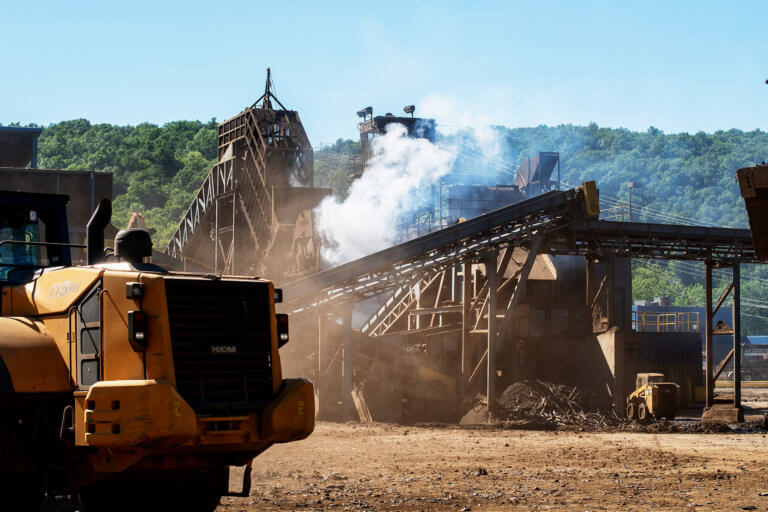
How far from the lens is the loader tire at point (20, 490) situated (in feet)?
26.4

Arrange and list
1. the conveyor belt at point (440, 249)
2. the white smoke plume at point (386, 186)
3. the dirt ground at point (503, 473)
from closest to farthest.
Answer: the dirt ground at point (503, 473) < the conveyor belt at point (440, 249) < the white smoke plume at point (386, 186)

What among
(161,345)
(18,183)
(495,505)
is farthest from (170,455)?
(18,183)

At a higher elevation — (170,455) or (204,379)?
(204,379)

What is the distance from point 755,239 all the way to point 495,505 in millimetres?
6072

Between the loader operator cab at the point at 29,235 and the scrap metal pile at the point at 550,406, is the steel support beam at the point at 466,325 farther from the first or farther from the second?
the loader operator cab at the point at 29,235

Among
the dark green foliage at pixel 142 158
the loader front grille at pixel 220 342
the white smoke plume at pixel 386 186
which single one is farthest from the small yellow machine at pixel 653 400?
the dark green foliage at pixel 142 158

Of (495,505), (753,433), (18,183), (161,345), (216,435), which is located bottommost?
(753,433)

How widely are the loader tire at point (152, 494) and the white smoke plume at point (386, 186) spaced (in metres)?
38.0

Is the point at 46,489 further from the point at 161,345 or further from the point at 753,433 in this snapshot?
the point at 753,433

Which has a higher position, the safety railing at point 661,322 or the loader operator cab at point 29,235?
the loader operator cab at point 29,235

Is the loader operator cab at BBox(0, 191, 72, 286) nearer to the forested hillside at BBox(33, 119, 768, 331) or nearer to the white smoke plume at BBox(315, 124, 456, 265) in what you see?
the white smoke plume at BBox(315, 124, 456, 265)

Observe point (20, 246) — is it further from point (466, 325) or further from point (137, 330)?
point (466, 325)

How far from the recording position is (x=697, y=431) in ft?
82.1

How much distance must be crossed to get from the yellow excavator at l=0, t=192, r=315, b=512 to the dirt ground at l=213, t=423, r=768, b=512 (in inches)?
96.4
